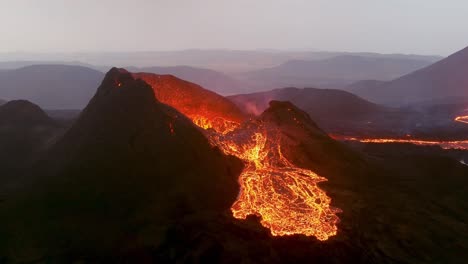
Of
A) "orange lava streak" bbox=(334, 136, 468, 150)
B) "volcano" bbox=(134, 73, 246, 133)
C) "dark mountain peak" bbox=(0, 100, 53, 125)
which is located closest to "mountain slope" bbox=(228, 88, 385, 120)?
"orange lava streak" bbox=(334, 136, 468, 150)

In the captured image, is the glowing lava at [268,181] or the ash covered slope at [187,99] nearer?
the glowing lava at [268,181]

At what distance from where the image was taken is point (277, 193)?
127 ft

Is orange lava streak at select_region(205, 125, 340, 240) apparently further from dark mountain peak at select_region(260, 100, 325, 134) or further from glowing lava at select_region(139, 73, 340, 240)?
dark mountain peak at select_region(260, 100, 325, 134)

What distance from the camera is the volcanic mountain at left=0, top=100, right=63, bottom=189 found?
48537mm

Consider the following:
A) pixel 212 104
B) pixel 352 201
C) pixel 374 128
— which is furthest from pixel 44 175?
pixel 374 128

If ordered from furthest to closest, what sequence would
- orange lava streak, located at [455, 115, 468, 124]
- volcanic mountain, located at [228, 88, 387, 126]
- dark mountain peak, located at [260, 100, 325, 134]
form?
volcanic mountain, located at [228, 88, 387, 126] → orange lava streak, located at [455, 115, 468, 124] → dark mountain peak, located at [260, 100, 325, 134]

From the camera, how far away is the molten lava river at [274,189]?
1288 inches

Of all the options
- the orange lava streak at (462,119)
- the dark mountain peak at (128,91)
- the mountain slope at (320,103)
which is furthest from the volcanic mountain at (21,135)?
the orange lava streak at (462,119)

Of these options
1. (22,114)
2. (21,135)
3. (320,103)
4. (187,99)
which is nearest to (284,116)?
(187,99)

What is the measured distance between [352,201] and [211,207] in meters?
13.8

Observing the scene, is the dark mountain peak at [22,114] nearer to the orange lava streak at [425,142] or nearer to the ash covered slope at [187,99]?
the ash covered slope at [187,99]

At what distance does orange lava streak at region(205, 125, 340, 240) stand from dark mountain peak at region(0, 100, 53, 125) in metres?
34.2

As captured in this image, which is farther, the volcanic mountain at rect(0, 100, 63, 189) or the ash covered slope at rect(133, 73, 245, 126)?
the ash covered slope at rect(133, 73, 245, 126)

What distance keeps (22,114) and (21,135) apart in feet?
29.3
